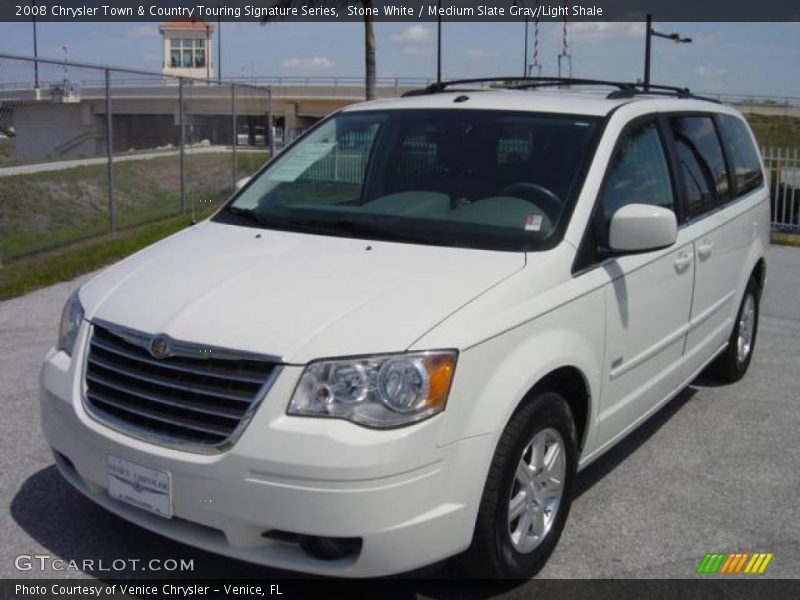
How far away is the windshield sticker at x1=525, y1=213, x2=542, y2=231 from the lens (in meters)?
3.81

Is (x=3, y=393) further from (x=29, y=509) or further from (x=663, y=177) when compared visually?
(x=663, y=177)

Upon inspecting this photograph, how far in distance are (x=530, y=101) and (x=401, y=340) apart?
6.61 feet

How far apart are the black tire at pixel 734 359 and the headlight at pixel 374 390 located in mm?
3640

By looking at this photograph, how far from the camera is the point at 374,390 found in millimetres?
2918

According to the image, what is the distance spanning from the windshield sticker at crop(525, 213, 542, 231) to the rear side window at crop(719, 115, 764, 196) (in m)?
2.45

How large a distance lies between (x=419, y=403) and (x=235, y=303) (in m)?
0.79

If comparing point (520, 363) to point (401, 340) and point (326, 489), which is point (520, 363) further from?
point (326, 489)

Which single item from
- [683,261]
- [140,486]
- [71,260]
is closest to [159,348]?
[140,486]

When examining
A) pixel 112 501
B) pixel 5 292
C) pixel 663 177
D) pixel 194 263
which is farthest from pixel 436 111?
pixel 5 292

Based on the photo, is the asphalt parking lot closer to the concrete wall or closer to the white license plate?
the white license plate

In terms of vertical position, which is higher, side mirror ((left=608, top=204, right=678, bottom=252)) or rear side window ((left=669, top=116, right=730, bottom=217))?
rear side window ((left=669, top=116, right=730, bottom=217))

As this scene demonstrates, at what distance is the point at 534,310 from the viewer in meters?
3.38

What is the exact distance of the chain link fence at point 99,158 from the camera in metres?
10.2

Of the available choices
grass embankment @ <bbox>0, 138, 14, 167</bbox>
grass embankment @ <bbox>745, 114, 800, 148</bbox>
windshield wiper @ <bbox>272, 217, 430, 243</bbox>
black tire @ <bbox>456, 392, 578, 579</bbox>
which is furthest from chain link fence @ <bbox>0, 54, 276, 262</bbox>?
grass embankment @ <bbox>745, 114, 800, 148</bbox>
